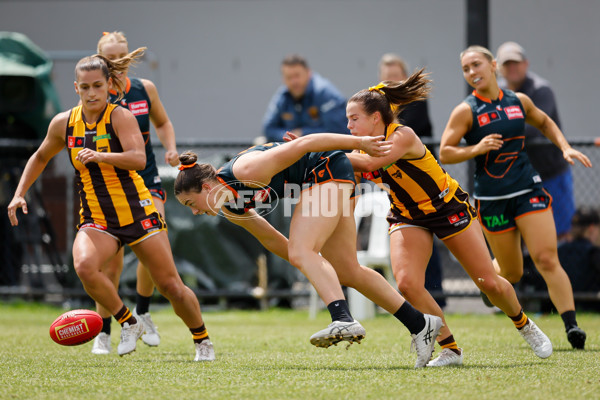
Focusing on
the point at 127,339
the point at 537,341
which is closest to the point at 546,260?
the point at 537,341

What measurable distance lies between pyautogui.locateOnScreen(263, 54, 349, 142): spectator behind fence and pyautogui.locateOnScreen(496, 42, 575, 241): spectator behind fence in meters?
1.65

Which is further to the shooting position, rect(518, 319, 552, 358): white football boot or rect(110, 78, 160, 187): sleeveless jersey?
rect(110, 78, 160, 187): sleeveless jersey

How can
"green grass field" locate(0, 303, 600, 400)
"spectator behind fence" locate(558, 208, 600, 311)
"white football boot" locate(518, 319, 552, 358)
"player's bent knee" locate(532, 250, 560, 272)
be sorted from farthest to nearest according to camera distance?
1. "spectator behind fence" locate(558, 208, 600, 311)
2. "player's bent knee" locate(532, 250, 560, 272)
3. "white football boot" locate(518, 319, 552, 358)
4. "green grass field" locate(0, 303, 600, 400)

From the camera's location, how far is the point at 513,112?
5902 mm

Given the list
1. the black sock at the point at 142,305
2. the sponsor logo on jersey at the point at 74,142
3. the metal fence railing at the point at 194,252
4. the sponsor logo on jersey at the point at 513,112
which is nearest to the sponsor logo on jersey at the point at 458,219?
the sponsor logo on jersey at the point at 513,112

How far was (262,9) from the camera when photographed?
485 inches

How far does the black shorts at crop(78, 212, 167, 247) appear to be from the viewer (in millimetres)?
5066

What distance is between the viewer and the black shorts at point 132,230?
5.07 metres

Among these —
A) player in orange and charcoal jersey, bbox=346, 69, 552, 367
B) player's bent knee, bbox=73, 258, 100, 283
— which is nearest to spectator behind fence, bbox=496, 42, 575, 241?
player in orange and charcoal jersey, bbox=346, 69, 552, 367

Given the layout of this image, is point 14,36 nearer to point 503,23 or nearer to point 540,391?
point 503,23

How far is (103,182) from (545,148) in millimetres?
4695

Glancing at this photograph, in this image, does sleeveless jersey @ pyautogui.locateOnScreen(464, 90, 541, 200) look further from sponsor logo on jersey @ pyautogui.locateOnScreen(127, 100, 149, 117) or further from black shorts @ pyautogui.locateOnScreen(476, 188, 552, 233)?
sponsor logo on jersey @ pyautogui.locateOnScreen(127, 100, 149, 117)

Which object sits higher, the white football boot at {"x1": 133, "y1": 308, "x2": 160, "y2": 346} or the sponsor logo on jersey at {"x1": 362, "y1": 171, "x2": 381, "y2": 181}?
the sponsor logo on jersey at {"x1": 362, "y1": 171, "x2": 381, "y2": 181}

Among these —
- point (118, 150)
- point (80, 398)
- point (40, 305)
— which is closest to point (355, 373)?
point (80, 398)
